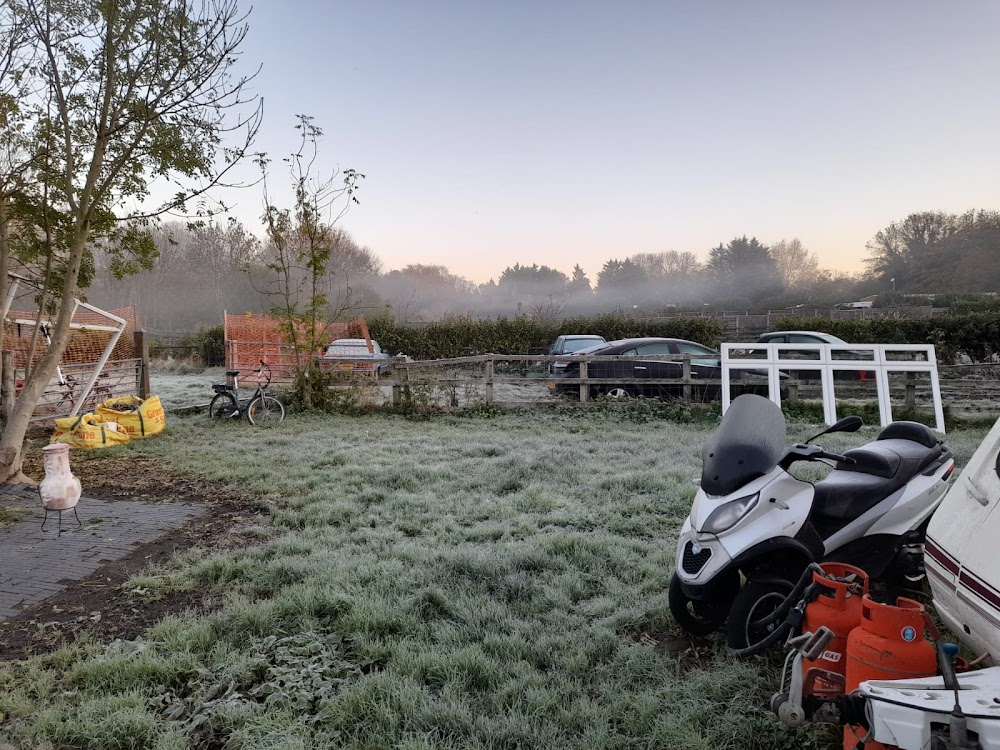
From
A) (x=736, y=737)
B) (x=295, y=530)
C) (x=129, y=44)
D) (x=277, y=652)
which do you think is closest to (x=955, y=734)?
(x=736, y=737)

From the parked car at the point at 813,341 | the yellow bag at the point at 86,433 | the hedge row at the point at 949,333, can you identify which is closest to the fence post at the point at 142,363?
the yellow bag at the point at 86,433

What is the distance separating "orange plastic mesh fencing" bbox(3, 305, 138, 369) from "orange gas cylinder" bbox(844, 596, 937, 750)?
32.5ft

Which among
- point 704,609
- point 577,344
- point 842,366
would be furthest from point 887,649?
point 577,344

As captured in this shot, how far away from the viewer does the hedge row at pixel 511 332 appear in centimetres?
1984

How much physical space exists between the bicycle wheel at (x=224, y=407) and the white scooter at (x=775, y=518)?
9649 millimetres

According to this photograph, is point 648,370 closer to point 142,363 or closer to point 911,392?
point 911,392

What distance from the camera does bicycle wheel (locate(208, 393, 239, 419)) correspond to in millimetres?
10766

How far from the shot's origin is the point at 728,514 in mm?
2623

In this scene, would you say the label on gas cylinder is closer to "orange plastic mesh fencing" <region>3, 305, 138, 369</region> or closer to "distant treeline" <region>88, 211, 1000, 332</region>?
"orange plastic mesh fencing" <region>3, 305, 138, 369</region>

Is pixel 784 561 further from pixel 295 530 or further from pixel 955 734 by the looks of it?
pixel 295 530

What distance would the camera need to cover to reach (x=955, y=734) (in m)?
1.50

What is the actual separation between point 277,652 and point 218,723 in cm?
50

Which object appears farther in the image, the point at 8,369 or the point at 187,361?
the point at 187,361

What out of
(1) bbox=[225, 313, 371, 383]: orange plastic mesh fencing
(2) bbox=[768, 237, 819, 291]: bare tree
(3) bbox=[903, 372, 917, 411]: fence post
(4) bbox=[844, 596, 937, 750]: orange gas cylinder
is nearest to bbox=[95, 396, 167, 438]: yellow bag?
(1) bbox=[225, 313, 371, 383]: orange plastic mesh fencing
